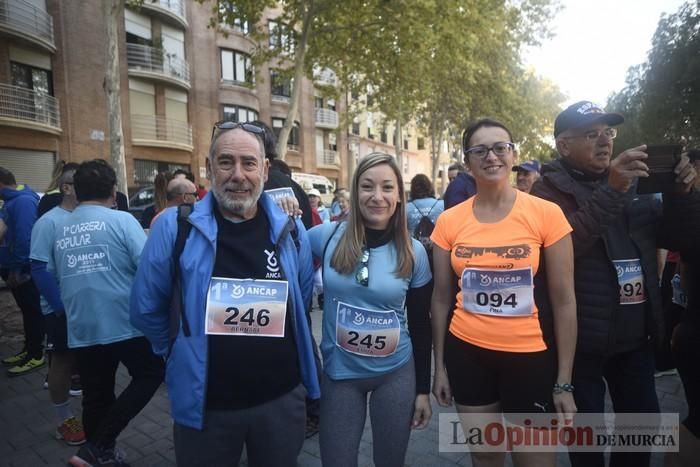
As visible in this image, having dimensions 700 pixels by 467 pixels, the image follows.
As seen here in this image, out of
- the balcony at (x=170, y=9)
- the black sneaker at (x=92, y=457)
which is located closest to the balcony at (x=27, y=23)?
the balcony at (x=170, y=9)

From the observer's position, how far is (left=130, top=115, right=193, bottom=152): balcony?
2148 cm

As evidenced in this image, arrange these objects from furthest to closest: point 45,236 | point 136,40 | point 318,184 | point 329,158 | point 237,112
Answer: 1. point 329,158
2. point 237,112
3. point 318,184
4. point 136,40
5. point 45,236

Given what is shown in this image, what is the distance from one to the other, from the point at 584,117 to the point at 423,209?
3.24m

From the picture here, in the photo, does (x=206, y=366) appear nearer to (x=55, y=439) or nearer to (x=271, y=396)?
(x=271, y=396)

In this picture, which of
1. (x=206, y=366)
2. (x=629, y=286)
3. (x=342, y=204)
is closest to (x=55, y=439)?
(x=206, y=366)

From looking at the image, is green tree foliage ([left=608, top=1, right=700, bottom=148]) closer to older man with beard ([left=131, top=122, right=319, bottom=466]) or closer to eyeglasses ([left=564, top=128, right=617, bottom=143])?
eyeglasses ([left=564, top=128, right=617, bottom=143])

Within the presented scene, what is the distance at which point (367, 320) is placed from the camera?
2.12m

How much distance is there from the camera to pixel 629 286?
2.17m

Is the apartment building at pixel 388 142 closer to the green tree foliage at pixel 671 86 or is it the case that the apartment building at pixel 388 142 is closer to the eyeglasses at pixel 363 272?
the green tree foliage at pixel 671 86

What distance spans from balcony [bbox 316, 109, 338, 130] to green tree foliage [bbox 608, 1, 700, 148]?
2429 centimetres

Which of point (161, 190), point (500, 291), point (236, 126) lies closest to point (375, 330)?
point (500, 291)

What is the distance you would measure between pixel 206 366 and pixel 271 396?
0.33 metres

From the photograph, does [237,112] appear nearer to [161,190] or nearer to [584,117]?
[161,190]

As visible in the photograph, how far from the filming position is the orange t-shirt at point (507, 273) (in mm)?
1993
